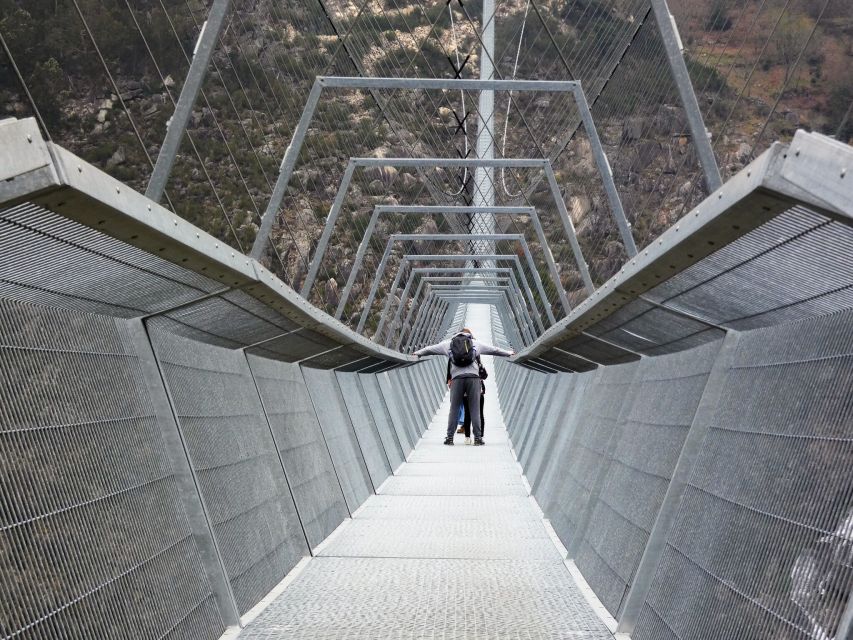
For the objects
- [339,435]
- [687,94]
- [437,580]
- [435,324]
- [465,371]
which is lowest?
[437,580]

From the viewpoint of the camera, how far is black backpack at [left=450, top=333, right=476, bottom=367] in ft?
82.0

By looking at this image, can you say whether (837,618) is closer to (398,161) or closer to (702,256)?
(702,256)

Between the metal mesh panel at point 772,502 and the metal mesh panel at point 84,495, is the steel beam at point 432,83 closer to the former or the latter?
the metal mesh panel at point 84,495

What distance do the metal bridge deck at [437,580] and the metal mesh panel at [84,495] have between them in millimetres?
1224

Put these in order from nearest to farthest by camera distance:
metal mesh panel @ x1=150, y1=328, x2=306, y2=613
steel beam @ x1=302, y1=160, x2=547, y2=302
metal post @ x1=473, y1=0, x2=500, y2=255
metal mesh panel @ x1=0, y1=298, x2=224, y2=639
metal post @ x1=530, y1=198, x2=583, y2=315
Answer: metal mesh panel @ x1=0, y1=298, x2=224, y2=639, metal mesh panel @ x1=150, y1=328, x2=306, y2=613, steel beam @ x1=302, y1=160, x2=547, y2=302, metal post @ x1=530, y1=198, x2=583, y2=315, metal post @ x1=473, y1=0, x2=500, y2=255

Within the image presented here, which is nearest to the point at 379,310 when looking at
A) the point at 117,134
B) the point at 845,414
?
the point at 117,134

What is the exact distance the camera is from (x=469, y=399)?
2719 centimetres

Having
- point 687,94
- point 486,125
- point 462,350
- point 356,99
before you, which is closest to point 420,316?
point 356,99

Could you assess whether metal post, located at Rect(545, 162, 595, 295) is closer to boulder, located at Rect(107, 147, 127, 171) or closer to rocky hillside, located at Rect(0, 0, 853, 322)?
rocky hillside, located at Rect(0, 0, 853, 322)

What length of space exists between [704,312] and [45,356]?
3.06 m

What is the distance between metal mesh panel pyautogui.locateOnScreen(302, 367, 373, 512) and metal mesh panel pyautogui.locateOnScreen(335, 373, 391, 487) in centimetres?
36

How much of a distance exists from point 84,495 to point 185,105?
6335 mm

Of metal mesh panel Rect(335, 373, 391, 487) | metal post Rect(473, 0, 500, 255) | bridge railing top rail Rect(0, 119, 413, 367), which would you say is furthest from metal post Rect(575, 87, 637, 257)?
bridge railing top rail Rect(0, 119, 413, 367)

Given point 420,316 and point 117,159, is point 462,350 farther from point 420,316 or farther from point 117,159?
point 420,316
